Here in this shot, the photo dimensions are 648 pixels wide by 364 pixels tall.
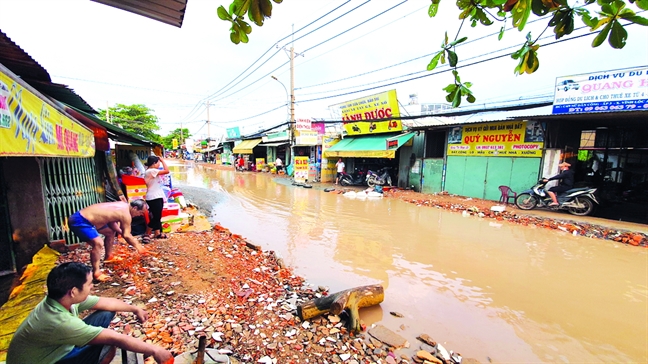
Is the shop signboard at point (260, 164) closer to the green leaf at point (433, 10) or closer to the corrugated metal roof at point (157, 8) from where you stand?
the corrugated metal roof at point (157, 8)

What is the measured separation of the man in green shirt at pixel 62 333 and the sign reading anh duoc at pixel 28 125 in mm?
902

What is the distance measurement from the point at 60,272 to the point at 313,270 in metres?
3.64

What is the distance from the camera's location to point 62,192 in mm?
4816

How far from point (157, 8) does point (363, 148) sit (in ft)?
44.6

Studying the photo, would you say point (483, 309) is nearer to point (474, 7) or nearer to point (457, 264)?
point (457, 264)

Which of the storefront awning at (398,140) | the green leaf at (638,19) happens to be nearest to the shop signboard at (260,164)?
the storefront awning at (398,140)

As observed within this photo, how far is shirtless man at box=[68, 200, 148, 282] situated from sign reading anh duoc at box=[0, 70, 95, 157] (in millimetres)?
884

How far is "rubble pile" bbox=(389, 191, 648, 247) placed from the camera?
21.9 ft

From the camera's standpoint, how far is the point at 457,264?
5.24m

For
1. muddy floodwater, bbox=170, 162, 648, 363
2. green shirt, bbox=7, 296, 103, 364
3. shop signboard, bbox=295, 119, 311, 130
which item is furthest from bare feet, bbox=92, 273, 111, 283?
shop signboard, bbox=295, 119, 311, 130

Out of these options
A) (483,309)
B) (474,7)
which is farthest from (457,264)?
(474,7)

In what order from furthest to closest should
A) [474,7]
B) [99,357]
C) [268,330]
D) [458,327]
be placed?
[458,327], [268,330], [99,357], [474,7]

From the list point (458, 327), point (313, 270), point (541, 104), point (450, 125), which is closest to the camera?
point (458, 327)

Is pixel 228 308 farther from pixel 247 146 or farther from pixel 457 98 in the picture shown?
pixel 247 146
